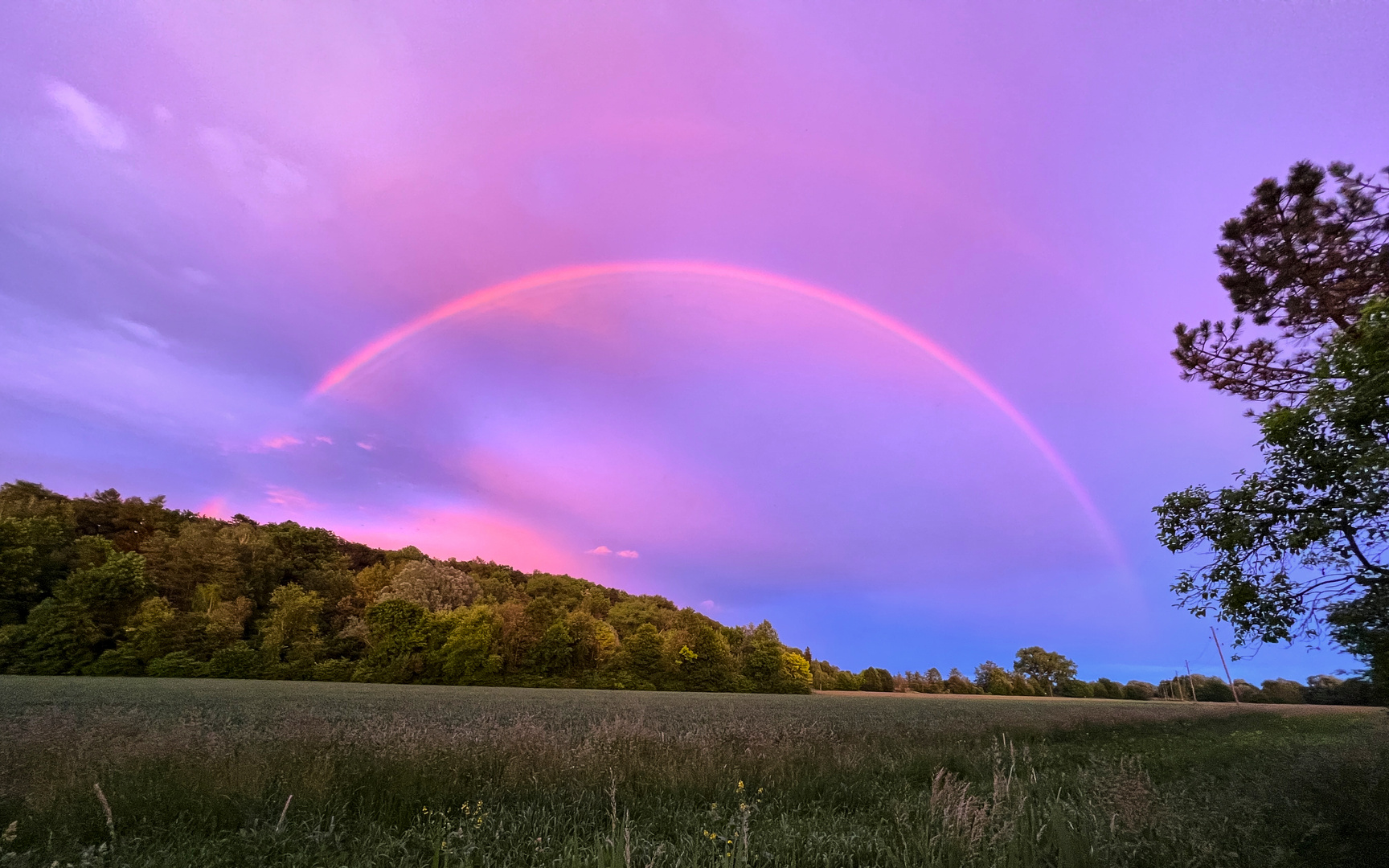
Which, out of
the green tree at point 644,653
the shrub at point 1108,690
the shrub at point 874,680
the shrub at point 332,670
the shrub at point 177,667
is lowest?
the shrub at point 177,667

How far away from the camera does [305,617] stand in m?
61.7

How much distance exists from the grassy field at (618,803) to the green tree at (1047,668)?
140195mm

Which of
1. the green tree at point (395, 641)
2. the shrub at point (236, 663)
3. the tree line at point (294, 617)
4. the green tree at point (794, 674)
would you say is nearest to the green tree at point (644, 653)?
the tree line at point (294, 617)

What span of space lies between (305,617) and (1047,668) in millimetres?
140769

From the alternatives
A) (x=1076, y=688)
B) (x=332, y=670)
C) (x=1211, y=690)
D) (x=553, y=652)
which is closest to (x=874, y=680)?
(x=1076, y=688)

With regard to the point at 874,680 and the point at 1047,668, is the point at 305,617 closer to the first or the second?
the point at 874,680

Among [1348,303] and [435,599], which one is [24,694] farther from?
[435,599]

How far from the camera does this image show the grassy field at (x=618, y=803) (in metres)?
4.43

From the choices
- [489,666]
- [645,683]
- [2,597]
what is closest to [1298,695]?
[645,683]

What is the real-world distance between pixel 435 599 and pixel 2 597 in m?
35.2

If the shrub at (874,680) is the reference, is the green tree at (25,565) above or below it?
below

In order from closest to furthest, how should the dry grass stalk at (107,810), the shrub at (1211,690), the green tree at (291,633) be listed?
the dry grass stalk at (107,810), the green tree at (291,633), the shrub at (1211,690)

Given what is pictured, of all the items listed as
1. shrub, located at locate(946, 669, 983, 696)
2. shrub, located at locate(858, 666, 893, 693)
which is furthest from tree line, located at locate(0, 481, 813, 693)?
shrub, located at locate(946, 669, 983, 696)

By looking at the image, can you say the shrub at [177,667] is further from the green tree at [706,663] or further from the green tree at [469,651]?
the green tree at [706,663]
